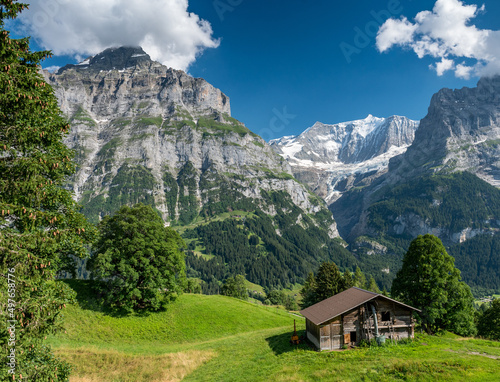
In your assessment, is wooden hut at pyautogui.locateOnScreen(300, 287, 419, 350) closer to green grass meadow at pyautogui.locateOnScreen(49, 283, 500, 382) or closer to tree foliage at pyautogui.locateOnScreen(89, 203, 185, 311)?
green grass meadow at pyautogui.locateOnScreen(49, 283, 500, 382)

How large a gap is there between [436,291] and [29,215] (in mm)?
47087

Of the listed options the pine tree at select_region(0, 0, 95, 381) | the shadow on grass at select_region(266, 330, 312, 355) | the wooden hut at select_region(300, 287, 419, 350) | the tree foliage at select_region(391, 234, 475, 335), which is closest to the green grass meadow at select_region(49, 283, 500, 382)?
the shadow on grass at select_region(266, 330, 312, 355)

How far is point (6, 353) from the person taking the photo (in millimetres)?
10055

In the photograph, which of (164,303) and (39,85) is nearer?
(39,85)

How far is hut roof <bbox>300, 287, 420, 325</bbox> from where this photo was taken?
3272cm

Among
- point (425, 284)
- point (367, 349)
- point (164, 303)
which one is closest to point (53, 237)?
point (367, 349)

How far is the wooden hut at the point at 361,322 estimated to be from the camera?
106ft

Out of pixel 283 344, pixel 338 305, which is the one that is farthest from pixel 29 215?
pixel 338 305

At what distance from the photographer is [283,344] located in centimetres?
3506

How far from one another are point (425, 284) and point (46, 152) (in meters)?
46.8

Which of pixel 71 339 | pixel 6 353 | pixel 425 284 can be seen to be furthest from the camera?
pixel 425 284

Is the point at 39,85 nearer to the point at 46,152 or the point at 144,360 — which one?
the point at 46,152

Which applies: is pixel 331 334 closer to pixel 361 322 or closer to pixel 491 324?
pixel 361 322

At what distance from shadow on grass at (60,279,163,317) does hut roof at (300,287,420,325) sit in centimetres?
2682
